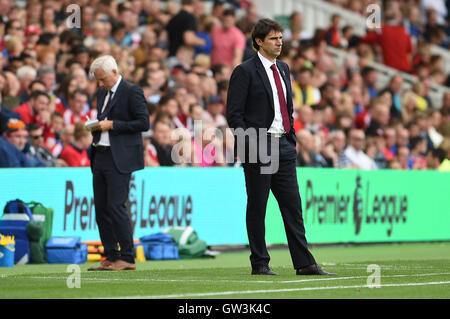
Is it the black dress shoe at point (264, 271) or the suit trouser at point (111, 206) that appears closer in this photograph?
the black dress shoe at point (264, 271)

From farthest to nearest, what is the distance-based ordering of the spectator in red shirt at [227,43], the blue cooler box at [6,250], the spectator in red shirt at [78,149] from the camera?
1. the spectator in red shirt at [227,43]
2. the spectator in red shirt at [78,149]
3. the blue cooler box at [6,250]

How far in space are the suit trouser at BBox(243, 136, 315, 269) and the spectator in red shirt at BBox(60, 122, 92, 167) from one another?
5805 millimetres

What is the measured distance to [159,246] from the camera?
567 inches

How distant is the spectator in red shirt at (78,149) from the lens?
15.4 m

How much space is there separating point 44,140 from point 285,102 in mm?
6565

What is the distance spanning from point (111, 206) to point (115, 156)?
54 cm

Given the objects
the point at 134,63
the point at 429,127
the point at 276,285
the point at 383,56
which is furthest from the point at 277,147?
the point at 383,56

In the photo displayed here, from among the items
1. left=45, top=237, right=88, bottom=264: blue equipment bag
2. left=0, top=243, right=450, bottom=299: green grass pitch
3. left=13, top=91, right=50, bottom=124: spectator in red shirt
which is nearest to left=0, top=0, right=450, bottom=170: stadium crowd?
left=13, top=91, right=50, bottom=124: spectator in red shirt

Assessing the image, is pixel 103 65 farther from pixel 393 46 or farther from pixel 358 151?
pixel 393 46

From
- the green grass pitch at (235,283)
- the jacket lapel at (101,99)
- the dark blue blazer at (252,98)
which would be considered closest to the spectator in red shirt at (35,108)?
the green grass pitch at (235,283)

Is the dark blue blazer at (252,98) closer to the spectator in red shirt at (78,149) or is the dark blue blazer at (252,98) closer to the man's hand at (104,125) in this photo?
the man's hand at (104,125)

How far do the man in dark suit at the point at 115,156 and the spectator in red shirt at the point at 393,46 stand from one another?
1520 cm

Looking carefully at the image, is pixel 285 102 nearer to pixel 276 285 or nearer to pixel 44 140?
pixel 276 285

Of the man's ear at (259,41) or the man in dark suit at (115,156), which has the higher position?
the man's ear at (259,41)
